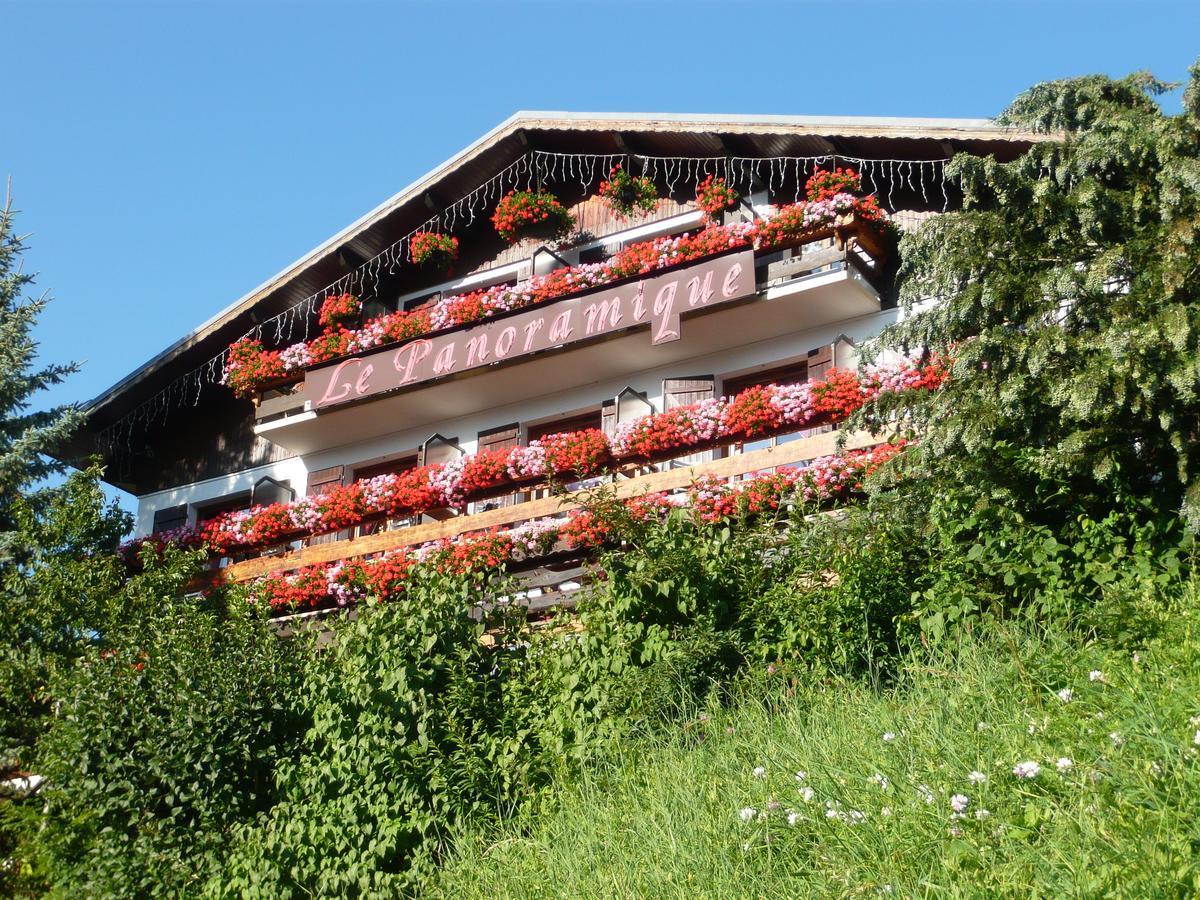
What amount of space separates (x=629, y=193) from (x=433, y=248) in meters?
2.96

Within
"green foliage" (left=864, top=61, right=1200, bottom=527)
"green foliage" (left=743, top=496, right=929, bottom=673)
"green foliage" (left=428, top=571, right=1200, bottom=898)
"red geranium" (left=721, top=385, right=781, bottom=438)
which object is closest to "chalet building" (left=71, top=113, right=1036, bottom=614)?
"red geranium" (left=721, top=385, right=781, bottom=438)

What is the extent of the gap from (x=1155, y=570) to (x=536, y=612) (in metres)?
6.41

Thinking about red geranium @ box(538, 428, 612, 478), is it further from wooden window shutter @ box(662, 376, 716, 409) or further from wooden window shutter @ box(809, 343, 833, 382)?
wooden window shutter @ box(809, 343, 833, 382)

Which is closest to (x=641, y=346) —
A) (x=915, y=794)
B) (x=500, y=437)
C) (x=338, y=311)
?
(x=500, y=437)

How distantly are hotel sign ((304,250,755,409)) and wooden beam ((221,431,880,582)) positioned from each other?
2.10m

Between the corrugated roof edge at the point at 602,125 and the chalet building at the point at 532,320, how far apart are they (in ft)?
0.10

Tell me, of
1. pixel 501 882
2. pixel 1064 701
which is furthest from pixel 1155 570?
pixel 501 882

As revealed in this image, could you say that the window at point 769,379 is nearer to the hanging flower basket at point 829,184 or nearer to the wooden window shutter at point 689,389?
the wooden window shutter at point 689,389

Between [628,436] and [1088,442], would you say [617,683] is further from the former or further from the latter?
[628,436]

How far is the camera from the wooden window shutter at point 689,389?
16.3 m

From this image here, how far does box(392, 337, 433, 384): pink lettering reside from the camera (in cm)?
1812

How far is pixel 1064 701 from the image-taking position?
22.1 feet

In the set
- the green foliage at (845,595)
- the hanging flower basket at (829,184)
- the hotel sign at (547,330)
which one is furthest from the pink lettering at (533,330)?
the green foliage at (845,595)

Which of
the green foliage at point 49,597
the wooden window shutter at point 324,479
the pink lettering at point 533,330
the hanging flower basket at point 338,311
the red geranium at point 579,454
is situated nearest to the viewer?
the green foliage at point 49,597
